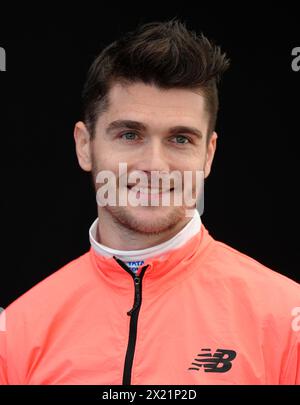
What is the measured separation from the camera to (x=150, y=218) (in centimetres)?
266

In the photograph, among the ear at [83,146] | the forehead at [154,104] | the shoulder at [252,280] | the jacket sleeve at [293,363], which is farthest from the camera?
the ear at [83,146]

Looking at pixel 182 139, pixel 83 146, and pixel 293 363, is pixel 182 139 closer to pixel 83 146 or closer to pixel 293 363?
pixel 83 146

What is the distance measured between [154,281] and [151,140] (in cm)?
44

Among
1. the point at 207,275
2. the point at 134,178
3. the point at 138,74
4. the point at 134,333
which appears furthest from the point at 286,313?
the point at 138,74

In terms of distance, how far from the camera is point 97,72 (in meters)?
2.87

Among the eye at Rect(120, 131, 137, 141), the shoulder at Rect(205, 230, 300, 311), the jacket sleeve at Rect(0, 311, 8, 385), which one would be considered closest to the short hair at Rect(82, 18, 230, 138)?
the eye at Rect(120, 131, 137, 141)

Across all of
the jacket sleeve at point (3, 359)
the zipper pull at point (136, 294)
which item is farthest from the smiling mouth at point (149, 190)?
the jacket sleeve at point (3, 359)

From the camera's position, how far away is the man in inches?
98.3

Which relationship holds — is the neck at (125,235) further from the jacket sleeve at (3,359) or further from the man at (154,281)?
the jacket sleeve at (3,359)

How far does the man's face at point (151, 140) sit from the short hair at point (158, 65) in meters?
0.04

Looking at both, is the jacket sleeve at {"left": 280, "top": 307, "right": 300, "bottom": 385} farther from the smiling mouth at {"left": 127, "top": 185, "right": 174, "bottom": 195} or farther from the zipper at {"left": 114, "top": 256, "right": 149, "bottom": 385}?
the smiling mouth at {"left": 127, "top": 185, "right": 174, "bottom": 195}

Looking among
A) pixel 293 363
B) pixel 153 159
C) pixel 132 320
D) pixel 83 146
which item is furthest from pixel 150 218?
pixel 293 363

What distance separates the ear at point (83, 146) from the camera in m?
2.92

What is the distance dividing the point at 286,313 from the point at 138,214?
1.80ft
